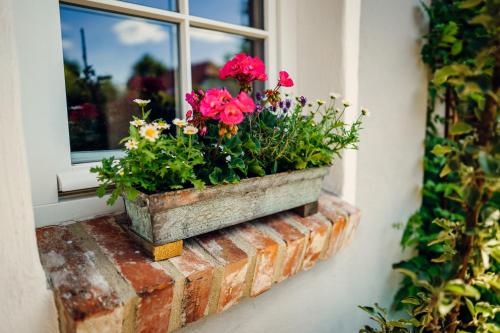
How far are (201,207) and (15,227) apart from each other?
404 millimetres

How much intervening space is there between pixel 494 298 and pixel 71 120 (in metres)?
2.04

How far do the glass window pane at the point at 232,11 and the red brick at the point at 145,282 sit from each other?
943 millimetres

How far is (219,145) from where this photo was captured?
0.91 metres

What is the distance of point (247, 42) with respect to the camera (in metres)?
1.46

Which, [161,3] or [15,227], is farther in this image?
[161,3]

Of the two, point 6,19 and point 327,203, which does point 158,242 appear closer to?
point 6,19

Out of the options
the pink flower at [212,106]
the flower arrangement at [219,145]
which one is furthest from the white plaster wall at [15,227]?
the pink flower at [212,106]

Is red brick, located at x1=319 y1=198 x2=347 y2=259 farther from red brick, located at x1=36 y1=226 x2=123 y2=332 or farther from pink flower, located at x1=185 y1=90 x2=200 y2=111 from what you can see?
red brick, located at x1=36 y1=226 x2=123 y2=332

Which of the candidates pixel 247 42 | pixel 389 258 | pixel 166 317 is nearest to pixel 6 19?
pixel 166 317

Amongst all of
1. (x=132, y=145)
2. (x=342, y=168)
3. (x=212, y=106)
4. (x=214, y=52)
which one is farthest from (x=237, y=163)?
(x=214, y=52)

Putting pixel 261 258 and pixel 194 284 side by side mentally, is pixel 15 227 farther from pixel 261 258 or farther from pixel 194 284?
pixel 261 258

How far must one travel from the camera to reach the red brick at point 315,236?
1.13 metres

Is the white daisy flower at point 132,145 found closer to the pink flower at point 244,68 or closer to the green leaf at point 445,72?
the pink flower at point 244,68

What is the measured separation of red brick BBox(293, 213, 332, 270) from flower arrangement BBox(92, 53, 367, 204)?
0.21m
